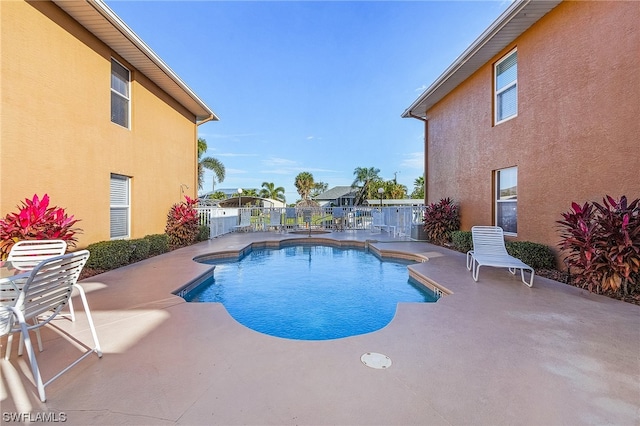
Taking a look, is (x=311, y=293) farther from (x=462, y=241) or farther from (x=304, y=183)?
(x=304, y=183)

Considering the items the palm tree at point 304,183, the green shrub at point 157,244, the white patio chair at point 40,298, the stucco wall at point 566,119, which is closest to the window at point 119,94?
the green shrub at point 157,244

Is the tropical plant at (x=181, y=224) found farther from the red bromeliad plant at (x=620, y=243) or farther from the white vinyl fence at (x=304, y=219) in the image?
the red bromeliad plant at (x=620, y=243)

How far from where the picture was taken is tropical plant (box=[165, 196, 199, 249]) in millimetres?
8922

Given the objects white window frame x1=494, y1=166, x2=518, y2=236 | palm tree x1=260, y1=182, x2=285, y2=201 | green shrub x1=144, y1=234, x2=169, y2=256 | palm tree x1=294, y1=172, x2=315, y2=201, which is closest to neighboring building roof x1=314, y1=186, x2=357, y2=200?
palm tree x1=294, y1=172, x2=315, y2=201

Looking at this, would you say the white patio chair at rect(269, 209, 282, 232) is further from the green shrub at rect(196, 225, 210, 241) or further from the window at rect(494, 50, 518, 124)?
the window at rect(494, 50, 518, 124)

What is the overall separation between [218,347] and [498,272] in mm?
5355

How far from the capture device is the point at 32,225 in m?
4.39

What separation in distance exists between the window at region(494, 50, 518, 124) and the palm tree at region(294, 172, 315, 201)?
113ft

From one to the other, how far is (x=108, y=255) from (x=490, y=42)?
386 inches

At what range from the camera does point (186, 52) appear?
12.5 m

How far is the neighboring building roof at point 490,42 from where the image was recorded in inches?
213

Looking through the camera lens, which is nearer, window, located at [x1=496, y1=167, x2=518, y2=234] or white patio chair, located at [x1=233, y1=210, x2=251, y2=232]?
window, located at [x1=496, y1=167, x2=518, y2=234]

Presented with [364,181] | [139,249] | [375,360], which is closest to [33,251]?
[139,249]

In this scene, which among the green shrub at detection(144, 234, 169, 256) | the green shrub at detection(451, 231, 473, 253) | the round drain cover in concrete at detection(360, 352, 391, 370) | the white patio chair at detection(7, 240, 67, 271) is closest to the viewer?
the round drain cover in concrete at detection(360, 352, 391, 370)
